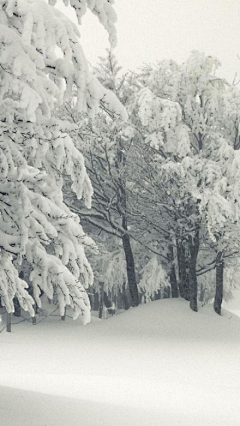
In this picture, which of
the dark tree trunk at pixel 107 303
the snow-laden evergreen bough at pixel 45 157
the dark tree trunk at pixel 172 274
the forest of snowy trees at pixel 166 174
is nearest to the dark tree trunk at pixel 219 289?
the forest of snowy trees at pixel 166 174

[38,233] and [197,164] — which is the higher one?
[197,164]

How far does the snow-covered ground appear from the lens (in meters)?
Answer: 8.21

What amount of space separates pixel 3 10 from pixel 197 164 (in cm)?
1572

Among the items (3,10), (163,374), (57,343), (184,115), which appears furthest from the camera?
(184,115)

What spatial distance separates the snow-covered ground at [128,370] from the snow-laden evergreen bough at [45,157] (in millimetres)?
1751

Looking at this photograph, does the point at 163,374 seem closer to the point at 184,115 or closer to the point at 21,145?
the point at 21,145

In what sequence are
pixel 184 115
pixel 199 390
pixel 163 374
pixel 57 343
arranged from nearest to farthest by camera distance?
pixel 199 390, pixel 163 374, pixel 57 343, pixel 184 115

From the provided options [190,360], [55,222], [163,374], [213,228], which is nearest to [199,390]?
[163,374]

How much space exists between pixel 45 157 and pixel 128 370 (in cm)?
921

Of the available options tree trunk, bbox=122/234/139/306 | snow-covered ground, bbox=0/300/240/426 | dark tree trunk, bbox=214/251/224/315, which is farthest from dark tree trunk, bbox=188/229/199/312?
tree trunk, bbox=122/234/139/306

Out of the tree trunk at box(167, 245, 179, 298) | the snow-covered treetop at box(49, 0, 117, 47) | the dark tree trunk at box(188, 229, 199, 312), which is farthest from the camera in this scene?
the tree trunk at box(167, 245, 179, 298)

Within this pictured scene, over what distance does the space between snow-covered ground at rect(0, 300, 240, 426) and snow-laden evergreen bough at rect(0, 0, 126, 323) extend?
1.75 metres

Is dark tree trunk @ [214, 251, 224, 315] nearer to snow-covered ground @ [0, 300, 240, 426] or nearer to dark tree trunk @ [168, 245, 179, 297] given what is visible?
snow-covered ground @ [0, 300, 240, 426]

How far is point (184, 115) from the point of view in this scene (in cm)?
2267
